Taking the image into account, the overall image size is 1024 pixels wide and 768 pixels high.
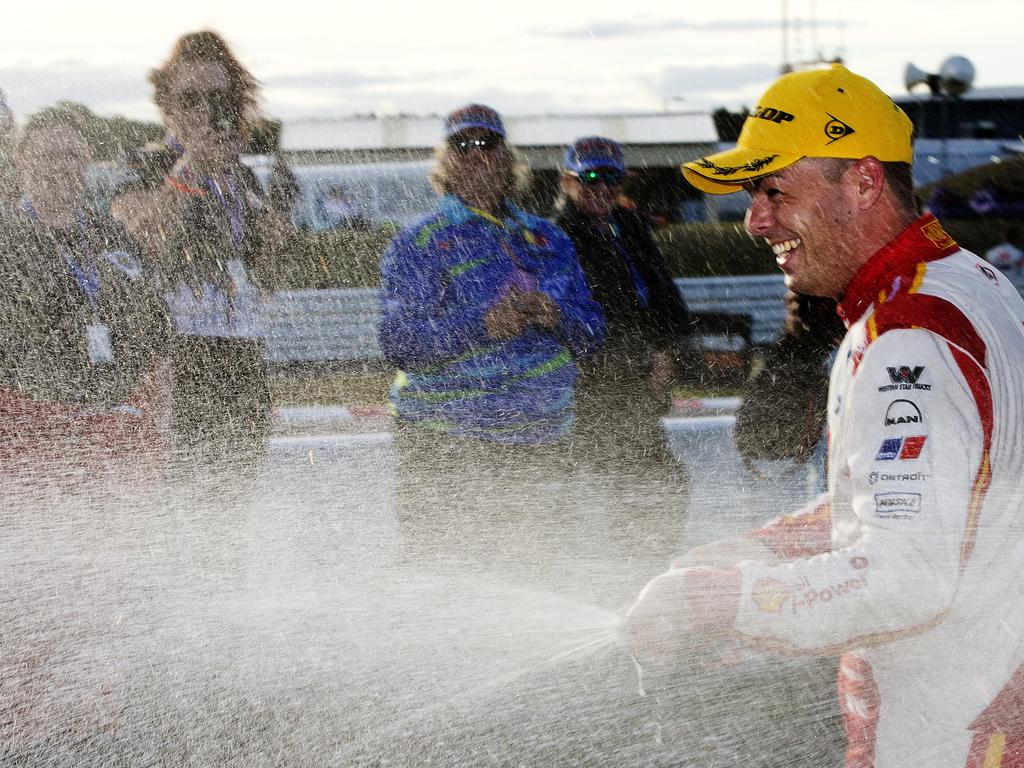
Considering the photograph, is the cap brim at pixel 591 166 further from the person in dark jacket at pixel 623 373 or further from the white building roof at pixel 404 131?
the white building roof at pixel 404 131

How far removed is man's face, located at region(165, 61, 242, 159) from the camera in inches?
119

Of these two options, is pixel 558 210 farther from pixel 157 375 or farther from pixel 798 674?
pixel 798 674

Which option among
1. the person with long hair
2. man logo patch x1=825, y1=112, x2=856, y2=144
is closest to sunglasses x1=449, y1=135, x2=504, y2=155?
the person with long hair

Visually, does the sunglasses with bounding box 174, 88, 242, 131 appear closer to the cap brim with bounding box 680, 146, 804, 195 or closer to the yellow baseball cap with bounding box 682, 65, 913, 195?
the cap brim with bounding box 680, 146, 804, 195

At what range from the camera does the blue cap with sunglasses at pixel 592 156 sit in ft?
11.4

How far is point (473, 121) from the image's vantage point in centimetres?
315

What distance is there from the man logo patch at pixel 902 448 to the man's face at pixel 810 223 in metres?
0.38

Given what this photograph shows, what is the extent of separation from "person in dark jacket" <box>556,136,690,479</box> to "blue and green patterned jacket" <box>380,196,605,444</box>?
0.26m

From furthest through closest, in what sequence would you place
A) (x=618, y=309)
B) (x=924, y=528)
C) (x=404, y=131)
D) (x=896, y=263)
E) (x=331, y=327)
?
1. (x=404, y=131)
2. (x=331, y=327)
3. (x=618, y=309)
4. (x=896, y=263)
5. (x=924, y=528)

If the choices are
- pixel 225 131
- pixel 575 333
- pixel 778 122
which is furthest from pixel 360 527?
pixel 778 122

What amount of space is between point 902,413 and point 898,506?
0.38 ft

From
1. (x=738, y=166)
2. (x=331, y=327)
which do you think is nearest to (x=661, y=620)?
(x=738, y=166)

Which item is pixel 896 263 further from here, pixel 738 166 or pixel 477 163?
pixel 477 163

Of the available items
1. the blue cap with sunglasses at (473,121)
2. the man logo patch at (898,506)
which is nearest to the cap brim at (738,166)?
the man logo patch at (898,506)
